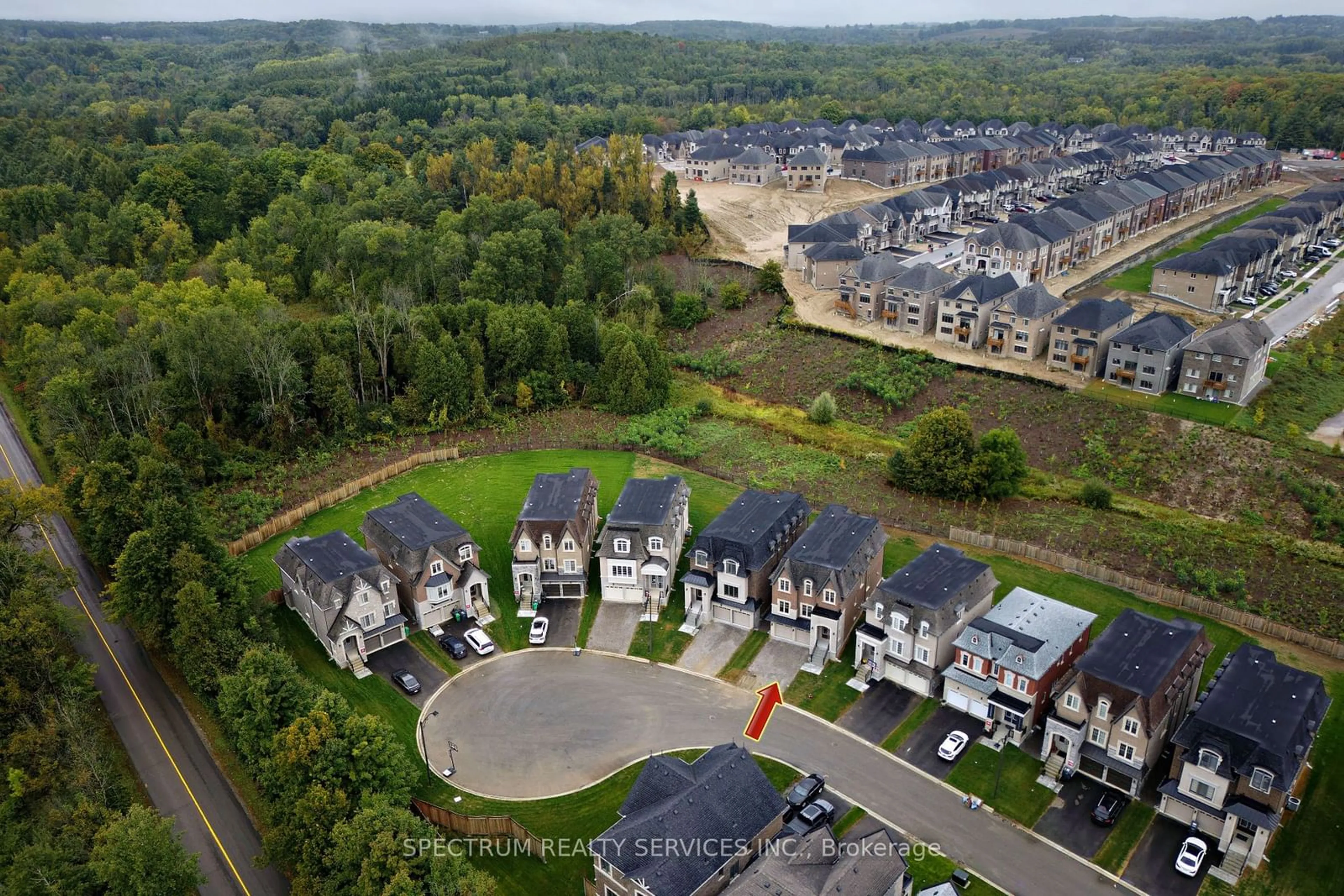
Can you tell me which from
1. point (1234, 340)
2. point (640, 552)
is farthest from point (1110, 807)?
point (1234, 340)

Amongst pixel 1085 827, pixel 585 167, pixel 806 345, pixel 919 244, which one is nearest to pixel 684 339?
pixel 806 345

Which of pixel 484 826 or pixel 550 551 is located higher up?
pixel 550 551

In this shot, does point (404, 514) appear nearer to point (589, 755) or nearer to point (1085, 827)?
point (589, 755)

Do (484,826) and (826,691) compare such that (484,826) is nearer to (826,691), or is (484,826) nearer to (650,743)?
(650,743)

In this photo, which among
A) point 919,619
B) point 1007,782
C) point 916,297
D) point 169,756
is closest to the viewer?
point 1007,782

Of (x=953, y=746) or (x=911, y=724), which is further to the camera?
(x=911, y=724)

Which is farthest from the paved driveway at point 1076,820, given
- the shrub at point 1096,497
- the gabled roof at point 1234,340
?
the gabled roof at point 1234,340

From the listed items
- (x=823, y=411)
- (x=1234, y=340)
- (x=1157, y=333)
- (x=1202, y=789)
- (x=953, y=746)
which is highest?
(x=1234, y=340)

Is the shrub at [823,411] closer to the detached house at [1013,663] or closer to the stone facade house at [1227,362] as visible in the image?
the stone facade house at [1227,362]
